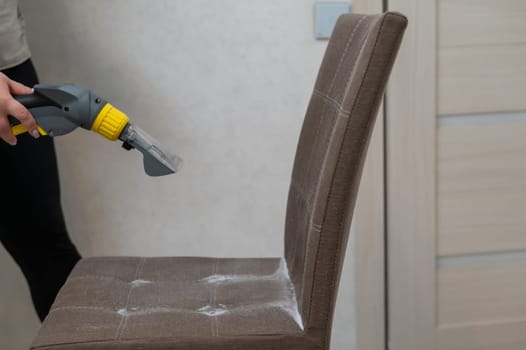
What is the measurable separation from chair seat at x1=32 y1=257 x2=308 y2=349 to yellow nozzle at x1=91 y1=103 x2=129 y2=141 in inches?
12.1

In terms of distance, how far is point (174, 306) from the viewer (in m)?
1.30

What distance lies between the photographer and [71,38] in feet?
6.24

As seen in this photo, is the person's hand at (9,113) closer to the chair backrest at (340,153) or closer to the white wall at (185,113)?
the chair backrest at (340,153)

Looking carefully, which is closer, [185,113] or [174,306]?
[174,306]

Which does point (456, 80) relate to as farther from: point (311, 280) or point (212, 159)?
point (311, 280)

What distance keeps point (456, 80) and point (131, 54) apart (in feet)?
2.77

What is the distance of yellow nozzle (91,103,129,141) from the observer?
3.96 feet

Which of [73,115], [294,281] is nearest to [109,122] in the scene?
[73,115]

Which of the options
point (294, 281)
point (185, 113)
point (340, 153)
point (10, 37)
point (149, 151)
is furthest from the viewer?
point (185, 113)

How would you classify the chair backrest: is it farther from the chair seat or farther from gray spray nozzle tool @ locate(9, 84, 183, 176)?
gray spray nozzle tool @ locate(9, 84, 183, 176)

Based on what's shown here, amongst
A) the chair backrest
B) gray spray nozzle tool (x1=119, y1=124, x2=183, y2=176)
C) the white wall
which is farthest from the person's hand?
→ the white wall

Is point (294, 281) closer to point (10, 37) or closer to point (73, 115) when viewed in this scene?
point (73, 115)

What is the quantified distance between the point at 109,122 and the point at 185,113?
76 cm

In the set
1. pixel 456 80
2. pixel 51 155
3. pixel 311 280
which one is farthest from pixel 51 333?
pixel 456 80
